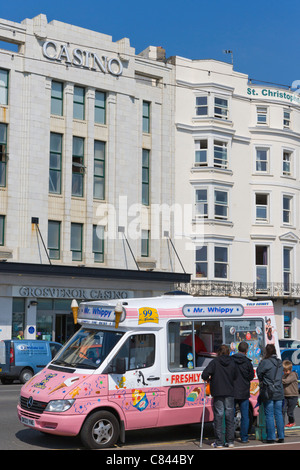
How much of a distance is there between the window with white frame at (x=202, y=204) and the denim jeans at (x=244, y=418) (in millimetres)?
25654

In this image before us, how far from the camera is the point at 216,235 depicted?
121 ft

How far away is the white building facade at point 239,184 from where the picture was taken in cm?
3703

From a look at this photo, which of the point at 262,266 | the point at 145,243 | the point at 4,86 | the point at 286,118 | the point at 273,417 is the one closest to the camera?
the point at 273,417

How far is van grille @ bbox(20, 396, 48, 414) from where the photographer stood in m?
10.7

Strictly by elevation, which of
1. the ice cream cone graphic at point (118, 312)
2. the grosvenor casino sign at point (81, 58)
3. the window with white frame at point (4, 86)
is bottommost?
the ice cream cone graphic at point (118, 312)

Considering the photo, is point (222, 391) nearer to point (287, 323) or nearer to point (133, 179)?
point (133, 179)

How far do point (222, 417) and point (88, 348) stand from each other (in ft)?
8.17

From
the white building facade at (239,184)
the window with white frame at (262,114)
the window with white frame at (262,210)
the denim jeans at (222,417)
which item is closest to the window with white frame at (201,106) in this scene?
the white building facade at (239,184)

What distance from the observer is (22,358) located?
24.1 meters

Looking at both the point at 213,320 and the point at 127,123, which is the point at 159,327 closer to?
the point at 213,320

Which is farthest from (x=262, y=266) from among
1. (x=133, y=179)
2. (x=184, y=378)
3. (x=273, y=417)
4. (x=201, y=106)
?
(x=273, y=417)

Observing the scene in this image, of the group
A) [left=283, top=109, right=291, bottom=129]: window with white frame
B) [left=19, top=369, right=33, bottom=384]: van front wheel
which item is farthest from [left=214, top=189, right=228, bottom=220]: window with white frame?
[left=19, top=369, right=33, bottom=384]: van front wheel

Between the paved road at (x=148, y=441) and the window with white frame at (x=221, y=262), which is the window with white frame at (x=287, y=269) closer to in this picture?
the window with white frame at (x=221, y=262)
